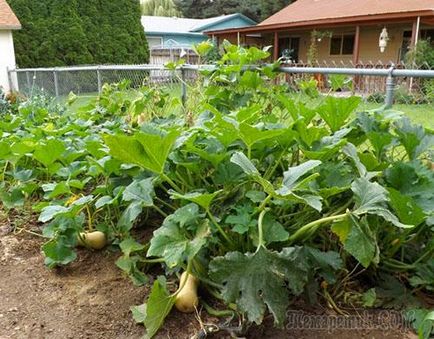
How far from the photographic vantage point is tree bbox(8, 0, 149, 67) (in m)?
14.1

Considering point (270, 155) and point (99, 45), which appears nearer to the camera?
point (270, 155)

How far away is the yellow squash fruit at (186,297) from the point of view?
5.15 ft

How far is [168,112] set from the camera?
4031 mm

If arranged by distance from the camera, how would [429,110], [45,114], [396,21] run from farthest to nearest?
[396,21], [45,114], [429,110]

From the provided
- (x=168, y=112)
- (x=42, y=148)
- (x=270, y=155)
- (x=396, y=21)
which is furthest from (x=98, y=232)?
(x=396, y=21)

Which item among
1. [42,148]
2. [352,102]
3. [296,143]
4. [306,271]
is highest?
[352,102]

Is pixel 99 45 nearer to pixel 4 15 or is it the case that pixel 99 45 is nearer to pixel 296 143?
pixel 4 15

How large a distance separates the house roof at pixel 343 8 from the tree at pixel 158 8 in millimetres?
17579

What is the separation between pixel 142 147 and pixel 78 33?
15.2m

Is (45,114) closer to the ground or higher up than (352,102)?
closer to the ground

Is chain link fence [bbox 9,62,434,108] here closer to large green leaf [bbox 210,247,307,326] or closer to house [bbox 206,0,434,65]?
large green leaf [bbox 210,247,307,326]

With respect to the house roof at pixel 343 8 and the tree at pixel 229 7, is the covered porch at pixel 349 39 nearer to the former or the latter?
the house roof at pixel 343 8

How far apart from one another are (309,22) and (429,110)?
13.7m

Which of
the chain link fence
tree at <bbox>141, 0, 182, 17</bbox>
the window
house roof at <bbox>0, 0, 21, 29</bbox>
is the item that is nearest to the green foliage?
the chain link fence
